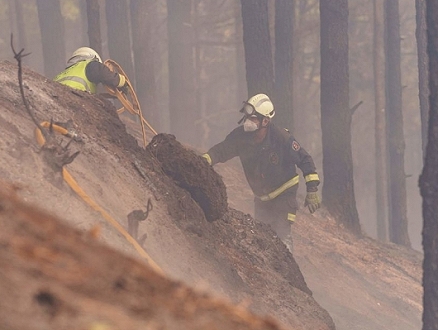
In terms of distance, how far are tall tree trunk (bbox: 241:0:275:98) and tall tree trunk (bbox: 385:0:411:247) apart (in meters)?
5.63

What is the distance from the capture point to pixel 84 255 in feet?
6.46

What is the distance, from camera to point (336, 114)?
13.3 m

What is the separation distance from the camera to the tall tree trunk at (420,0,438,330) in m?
5.39

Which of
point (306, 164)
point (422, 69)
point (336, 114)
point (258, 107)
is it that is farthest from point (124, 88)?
point (422, 69)

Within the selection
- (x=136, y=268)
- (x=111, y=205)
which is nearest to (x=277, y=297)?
(x=111, y=205)

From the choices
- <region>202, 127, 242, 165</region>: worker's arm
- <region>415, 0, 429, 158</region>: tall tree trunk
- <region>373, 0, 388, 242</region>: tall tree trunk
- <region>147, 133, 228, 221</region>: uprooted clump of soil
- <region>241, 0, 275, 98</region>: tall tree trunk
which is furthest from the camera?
<region>373, 0, 388, 242</region>: tall tree trunk

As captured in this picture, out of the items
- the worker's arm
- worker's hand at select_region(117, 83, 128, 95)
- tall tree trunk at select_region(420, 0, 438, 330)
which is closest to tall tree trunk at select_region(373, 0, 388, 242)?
the worker's arm

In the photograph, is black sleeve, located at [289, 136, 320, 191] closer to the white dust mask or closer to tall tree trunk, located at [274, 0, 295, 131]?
the white dust mask

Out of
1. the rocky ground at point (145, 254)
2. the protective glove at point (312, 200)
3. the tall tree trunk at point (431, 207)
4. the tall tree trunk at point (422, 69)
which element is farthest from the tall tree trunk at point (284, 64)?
the tall tree trunk at point (431, 207)

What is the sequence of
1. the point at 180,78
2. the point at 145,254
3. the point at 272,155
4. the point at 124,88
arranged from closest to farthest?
the point at 145,254
the point at 124,88
the point at 272,155
the point at 180,78

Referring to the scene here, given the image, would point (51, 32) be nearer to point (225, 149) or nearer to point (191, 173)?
point (225, 149)

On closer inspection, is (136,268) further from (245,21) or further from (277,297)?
(245,21)

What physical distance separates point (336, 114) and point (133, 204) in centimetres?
830

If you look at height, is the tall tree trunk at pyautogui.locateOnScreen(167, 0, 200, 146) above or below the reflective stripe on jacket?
below
